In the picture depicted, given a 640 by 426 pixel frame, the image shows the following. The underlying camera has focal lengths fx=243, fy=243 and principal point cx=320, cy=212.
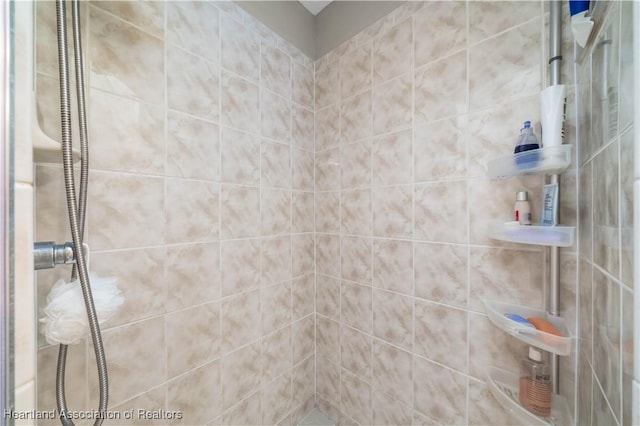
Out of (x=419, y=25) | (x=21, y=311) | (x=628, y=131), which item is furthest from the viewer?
(x=419, y=25)

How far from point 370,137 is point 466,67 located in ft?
1.32

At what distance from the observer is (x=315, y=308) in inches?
50.5

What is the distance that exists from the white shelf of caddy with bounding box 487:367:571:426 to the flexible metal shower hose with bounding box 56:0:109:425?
1.04 metres

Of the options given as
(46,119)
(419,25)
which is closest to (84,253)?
(46,119)

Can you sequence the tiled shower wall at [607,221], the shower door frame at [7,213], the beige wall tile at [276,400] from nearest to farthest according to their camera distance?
the shower door frame at [7,213] < the tiled shower wall at [607,221] < the beige wall tile at [276,400]

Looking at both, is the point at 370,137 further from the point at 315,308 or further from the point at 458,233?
the point at 315,308

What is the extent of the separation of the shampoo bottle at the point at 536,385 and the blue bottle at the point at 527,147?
0.51 m

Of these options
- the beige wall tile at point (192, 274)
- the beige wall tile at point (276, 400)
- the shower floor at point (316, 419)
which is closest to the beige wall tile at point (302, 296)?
the beige wall tile at point (276, 400)

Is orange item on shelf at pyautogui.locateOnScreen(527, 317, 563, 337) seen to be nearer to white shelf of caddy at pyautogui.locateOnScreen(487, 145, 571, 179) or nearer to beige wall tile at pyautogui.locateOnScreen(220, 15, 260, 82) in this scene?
white shelf of caddy at pyautogui.locateOnScreen(487, 145, 571, 179)

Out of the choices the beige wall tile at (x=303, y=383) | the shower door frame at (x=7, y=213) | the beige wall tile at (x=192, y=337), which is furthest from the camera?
the beige wall tile at (x=303, y=383)

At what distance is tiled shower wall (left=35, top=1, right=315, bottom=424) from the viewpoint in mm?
653

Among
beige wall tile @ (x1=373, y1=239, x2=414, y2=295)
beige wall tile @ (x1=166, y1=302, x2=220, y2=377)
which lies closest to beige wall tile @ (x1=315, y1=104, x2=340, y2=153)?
beige wall tile @ (x1=373, y1=239, x2=414, y2=295)

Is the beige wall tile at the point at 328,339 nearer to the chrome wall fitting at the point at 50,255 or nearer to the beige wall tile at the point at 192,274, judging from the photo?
the beige wall tile at the point at 192,274

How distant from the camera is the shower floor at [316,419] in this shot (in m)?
1.19
